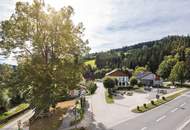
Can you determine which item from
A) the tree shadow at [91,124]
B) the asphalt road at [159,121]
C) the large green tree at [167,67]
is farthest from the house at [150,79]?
the tree shadow at [91,124]

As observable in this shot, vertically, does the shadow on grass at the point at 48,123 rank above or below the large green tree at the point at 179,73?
below

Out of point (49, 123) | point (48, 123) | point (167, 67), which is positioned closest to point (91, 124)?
point (49, 123)

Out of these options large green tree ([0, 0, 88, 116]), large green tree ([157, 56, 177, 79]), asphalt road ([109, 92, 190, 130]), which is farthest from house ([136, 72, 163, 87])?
large green tree ([0, 0, 88, 116])

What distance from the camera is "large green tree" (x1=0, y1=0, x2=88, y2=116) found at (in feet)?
84.2

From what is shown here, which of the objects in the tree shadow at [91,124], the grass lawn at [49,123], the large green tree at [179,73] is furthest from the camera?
the large green tree at [179,73]

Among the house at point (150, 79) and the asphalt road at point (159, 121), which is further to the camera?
the house at point (150, 79)

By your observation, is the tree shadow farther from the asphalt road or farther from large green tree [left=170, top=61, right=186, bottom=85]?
large green tree [left=170, top=61, right=186, bottom=85]

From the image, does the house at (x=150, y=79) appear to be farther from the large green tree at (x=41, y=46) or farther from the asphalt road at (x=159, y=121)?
the large green tree at (x=41, y=46)

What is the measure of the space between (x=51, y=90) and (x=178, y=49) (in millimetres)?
101702

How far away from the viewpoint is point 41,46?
86.7ft

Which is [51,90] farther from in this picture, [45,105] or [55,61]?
[55,61]

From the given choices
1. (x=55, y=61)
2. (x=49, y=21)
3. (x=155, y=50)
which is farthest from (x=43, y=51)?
(x=155, y=50)

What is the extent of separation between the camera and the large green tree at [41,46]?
84.2 feet

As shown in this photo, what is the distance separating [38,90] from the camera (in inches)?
1013
